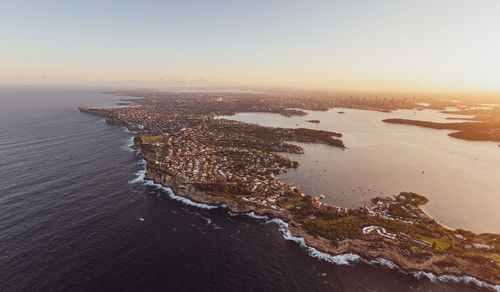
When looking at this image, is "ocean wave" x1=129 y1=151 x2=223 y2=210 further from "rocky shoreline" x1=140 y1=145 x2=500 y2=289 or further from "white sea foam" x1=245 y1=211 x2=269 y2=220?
"rocky shoreline" x1=140 y1=145 x2=500 y2=289

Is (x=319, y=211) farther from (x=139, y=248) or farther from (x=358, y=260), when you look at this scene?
(x=139, y=248)

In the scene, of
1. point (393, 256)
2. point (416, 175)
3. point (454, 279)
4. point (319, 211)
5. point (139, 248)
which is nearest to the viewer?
point (454, 279)

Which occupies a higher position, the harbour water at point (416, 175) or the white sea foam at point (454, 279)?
the harbour water at point (416, 175)

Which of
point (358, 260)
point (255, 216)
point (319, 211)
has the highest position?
point (319, 211)

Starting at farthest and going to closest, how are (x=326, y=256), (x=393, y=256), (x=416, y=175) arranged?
(x=416, y=175) < (x=326, y=256) < (x=393, y=256)

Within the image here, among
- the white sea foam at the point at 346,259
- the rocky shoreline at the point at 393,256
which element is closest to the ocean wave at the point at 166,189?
the white sea foam at the point at 346,259

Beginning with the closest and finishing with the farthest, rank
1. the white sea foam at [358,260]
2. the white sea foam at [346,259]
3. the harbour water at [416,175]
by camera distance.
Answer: the white sea foam at [358,260]
the white sea foam at [346,259]
the harbour water at [416,175]

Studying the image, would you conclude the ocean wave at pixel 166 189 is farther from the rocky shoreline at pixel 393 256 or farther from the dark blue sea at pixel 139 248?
the rocky shoreline at pixel 393 256

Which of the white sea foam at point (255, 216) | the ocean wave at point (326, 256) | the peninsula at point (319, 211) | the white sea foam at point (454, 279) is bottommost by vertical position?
the white sea foam at point (454, 279)

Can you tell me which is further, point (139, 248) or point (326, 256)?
point (326, 256)

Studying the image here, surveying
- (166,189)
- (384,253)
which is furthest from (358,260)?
(166,189)
